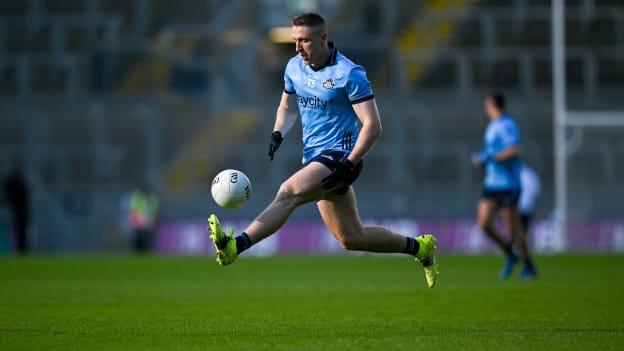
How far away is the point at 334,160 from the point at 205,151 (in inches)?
849

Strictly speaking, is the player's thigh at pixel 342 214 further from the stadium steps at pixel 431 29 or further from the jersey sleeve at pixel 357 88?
the stadium steps at pixel 431 29

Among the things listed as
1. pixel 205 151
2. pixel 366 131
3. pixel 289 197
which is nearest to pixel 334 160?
pixel 366 131

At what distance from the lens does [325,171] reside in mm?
8672

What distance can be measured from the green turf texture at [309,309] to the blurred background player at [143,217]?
335 inches

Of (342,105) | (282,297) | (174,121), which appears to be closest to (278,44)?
(174,121)

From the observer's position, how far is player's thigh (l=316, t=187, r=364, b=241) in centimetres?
909

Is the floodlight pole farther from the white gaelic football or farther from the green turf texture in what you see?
the white gaelic football

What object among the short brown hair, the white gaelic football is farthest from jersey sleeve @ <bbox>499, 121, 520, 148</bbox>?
the white gaelic football

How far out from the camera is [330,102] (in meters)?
9.02

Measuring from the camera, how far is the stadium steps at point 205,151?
98.3 ft

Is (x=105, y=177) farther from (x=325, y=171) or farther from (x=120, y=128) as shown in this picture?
(x=325, y=171)

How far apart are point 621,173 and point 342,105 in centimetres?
2171

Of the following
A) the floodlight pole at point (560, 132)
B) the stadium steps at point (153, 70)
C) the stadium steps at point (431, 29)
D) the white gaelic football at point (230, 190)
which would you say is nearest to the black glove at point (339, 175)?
the white gaelic football at point (230, 190)

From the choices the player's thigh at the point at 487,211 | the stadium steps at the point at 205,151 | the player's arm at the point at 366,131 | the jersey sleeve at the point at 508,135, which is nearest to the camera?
the player's arm at the point at 366,131
